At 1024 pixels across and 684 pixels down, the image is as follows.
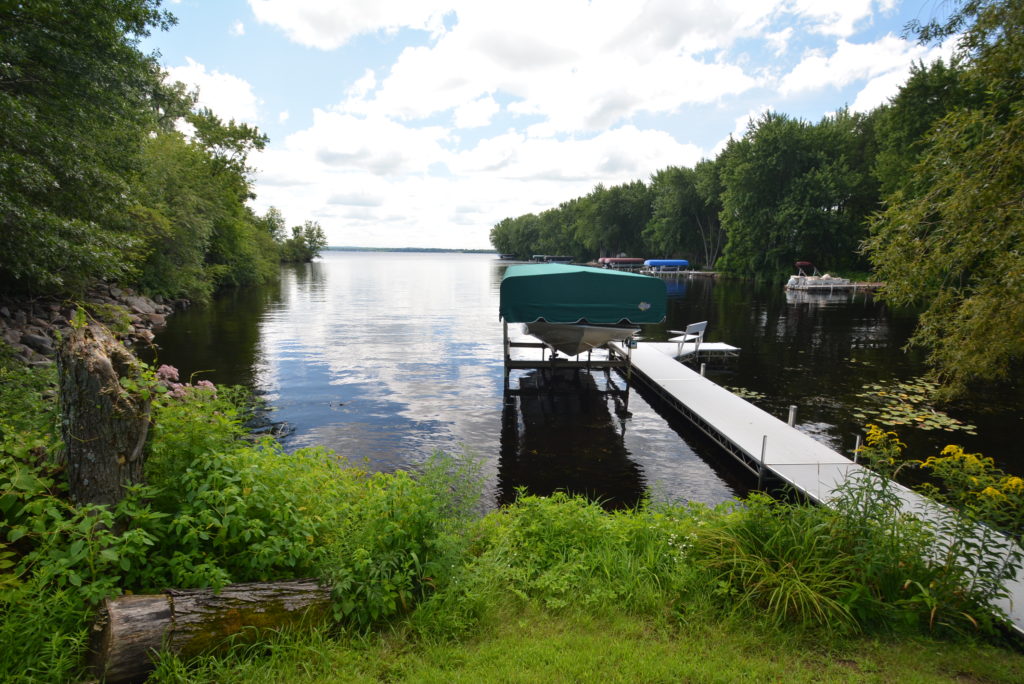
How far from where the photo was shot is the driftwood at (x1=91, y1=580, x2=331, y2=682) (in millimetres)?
3314

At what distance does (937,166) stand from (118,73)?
19347 millimetres

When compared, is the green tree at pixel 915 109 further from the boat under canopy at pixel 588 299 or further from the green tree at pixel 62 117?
the green tree at pixel 62 117

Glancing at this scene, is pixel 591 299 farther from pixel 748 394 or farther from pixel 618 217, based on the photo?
pixel 618 217

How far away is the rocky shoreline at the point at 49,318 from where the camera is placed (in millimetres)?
14977

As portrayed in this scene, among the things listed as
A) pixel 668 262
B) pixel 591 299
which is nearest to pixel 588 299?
pixel 591 299

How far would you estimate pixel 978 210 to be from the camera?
9.04 m

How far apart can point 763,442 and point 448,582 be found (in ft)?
24.0

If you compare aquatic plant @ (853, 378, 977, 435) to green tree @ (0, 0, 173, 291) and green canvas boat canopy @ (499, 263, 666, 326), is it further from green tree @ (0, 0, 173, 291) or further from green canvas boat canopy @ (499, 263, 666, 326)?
green tree @ (0, 0, 173, 291)

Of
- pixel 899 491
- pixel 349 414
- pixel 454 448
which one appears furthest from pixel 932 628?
pixel 349 414

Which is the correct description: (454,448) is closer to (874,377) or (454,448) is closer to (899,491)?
(899,491)

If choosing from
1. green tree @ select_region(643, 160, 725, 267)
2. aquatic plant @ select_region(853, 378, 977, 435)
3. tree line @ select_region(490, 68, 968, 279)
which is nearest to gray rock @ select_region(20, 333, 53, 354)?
aquatic plant @ select_region(853, 378, 977, 435)

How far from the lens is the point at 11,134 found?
11648mm

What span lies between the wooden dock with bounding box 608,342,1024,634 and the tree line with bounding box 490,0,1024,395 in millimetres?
3446

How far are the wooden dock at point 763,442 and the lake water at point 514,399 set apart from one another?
0.48 meters
